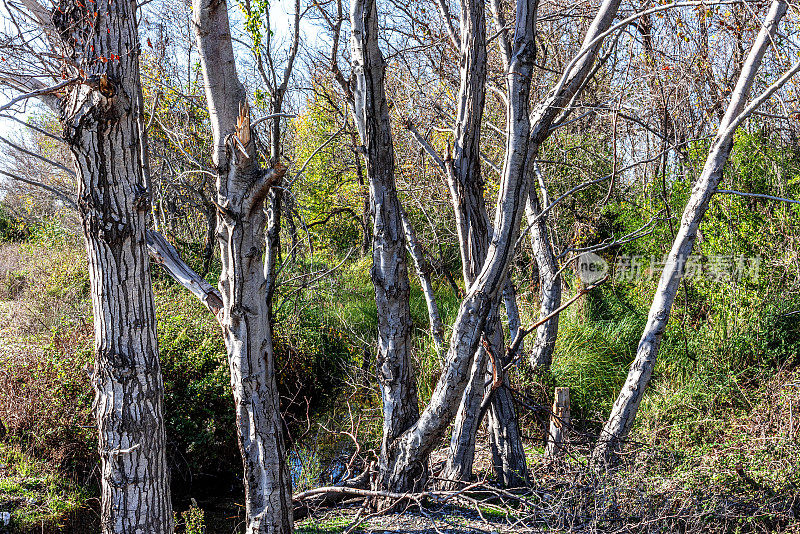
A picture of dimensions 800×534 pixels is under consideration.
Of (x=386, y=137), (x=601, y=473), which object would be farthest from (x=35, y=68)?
(x=601, y=473)

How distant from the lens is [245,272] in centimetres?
275

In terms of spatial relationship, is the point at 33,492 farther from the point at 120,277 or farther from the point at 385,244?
the point at 385,244

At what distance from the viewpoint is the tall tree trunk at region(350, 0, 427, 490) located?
342 centimetres

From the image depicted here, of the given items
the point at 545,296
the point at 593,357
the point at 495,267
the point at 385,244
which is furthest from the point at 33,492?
the point at 593,357

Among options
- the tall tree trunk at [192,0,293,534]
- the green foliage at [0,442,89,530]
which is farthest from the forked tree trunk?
the green foliage at [0,442,89,530]

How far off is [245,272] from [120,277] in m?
0.78

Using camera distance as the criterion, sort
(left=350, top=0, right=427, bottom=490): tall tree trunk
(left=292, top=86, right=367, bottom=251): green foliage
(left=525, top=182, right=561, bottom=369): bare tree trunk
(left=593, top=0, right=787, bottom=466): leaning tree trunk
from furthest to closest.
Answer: (left=292, top=86, right=367, bottom=251): green foliage, (left=525, top=182, right=561, bottom=369): bare tree trunk, (left=593, top=0, right=787, bottom=466): leaning tree trunk, (left=350, top=0, right=427, bottom=490): tall tree trunk

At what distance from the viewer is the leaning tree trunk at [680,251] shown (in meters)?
3.68

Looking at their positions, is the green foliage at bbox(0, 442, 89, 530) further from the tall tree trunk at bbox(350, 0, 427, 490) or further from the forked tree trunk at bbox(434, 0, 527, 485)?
the forked tree trunk at bbox(434, 0, 527, 485)

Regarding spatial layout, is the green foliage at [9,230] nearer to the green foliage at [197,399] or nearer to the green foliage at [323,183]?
the green foliage at [323,183]

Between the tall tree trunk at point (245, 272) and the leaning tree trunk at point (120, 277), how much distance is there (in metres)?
0.53

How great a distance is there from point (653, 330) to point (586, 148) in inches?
206

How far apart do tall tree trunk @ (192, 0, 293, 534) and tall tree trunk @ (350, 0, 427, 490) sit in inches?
35.2

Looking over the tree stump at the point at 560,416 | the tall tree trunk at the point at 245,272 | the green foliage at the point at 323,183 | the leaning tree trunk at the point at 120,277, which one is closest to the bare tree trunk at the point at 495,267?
the tall tree trunk at the point at 245,272
